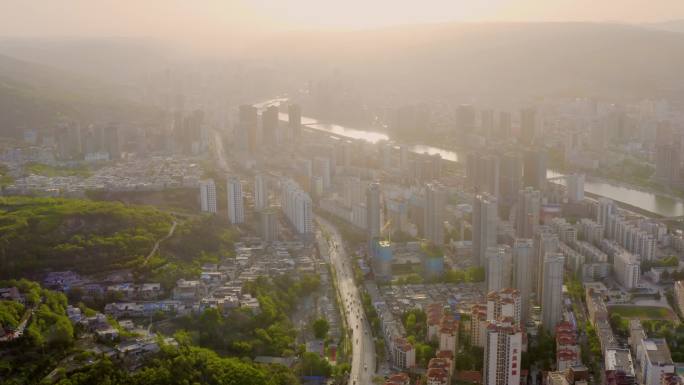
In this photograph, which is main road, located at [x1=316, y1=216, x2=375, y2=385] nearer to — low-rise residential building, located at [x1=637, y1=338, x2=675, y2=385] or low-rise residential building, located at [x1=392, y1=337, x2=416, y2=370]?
low-rise residential building, located at [x1=392, y1=337, x2=416, y2=370]

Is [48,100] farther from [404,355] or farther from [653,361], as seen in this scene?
[653,361]

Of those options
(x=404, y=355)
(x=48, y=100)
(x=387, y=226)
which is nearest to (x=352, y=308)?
(x=404, y=355)

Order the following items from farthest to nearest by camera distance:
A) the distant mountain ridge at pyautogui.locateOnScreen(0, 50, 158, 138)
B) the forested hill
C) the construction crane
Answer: the distant mountain ridge at pyautogui.locateOnScreen(0, 50, 158, 138), the construction crane, the forested hill

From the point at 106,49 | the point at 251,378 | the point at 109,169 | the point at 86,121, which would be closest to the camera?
the point at 251,378

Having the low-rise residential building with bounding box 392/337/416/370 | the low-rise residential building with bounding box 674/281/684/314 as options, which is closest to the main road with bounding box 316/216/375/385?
the low-rise residential building with bounding box 392/337/416/370

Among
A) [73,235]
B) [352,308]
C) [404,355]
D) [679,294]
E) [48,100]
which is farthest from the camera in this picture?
[48,100]

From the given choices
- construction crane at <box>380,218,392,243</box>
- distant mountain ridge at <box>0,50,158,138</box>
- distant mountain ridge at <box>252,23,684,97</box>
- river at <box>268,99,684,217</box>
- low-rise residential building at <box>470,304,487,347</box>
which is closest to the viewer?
low-rise residential building at <box>470,304,487,347</box>

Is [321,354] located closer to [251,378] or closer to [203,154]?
[251,378]

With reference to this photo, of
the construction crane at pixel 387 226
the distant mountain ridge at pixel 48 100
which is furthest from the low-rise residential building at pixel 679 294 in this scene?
the distant mountain ridge at pixel 48 100

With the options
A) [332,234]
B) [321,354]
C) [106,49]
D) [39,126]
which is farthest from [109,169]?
[106,49]
